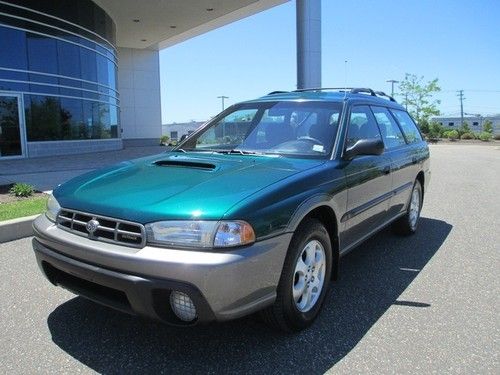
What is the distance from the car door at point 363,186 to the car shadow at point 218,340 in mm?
573

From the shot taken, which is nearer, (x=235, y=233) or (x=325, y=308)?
(x=235, y=233)

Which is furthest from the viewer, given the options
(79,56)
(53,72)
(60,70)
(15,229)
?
(79,56)

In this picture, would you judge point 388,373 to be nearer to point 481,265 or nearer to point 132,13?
point 481,265

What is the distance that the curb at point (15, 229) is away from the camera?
5547 millimetres

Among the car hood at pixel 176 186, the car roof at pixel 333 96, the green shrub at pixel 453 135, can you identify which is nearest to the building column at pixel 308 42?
the car roof at pixel 333 96

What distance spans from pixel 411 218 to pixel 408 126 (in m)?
1.22

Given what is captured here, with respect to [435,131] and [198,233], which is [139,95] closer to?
[198,233]

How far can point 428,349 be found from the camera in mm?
3012

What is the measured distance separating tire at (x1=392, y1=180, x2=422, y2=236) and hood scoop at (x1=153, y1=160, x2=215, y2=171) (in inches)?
124

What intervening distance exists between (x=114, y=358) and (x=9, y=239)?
351 cm

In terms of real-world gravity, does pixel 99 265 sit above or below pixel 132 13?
below

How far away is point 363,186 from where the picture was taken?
4051 mm

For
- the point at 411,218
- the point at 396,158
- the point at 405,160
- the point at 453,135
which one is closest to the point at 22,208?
the point at 396,158

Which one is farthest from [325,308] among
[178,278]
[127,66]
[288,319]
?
[127,66]
